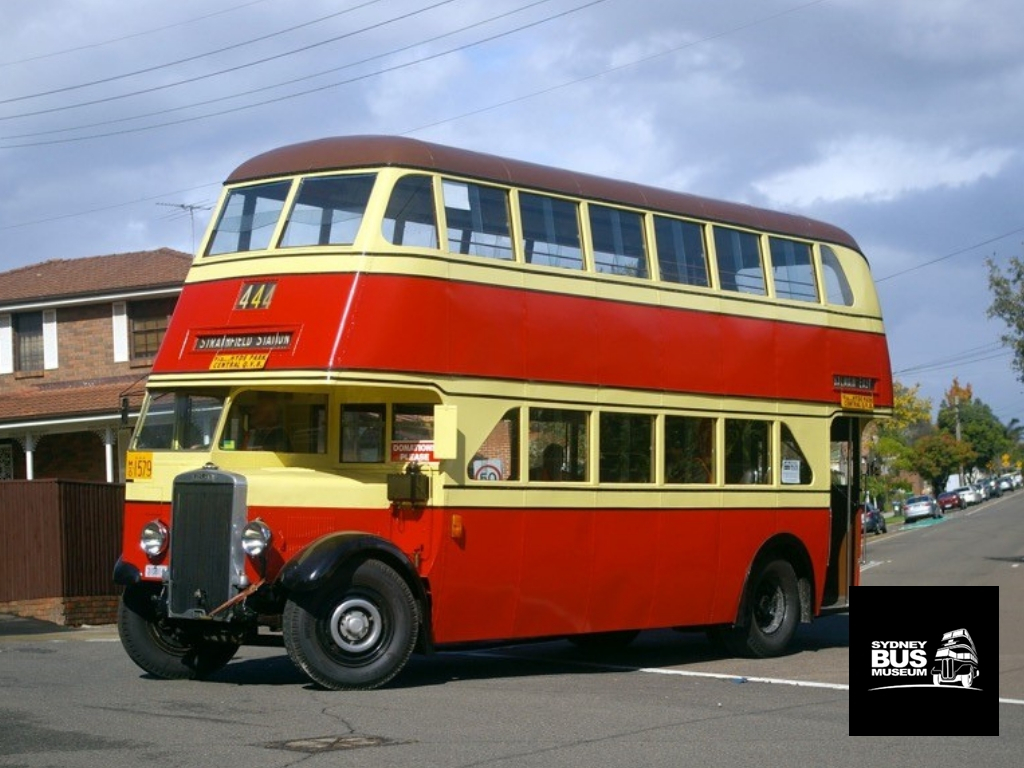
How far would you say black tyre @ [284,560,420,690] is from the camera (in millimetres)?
12086

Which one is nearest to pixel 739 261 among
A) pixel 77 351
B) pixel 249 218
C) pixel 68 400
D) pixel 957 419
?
pixel 249 218

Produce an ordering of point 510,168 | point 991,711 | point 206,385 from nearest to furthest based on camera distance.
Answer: point 991,711, point 206,385, point 510,168

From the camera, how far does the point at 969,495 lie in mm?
99938

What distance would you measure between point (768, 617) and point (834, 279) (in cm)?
383

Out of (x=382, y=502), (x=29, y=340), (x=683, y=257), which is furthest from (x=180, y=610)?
(x=29, y=340)

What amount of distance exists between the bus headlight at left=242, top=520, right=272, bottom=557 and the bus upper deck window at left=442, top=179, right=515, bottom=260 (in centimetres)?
286

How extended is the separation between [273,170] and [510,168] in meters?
2.09

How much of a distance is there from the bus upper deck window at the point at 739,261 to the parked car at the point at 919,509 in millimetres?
66645

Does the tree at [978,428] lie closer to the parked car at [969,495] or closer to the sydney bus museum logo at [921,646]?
the parked car at [969,495]

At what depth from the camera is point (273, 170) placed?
13.5 meters

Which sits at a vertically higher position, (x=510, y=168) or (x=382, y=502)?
(x=510, y=168)

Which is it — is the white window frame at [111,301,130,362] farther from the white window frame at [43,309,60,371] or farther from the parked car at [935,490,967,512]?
the parked car at [935,490,967,512]

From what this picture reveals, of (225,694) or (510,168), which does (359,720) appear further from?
(510,168)

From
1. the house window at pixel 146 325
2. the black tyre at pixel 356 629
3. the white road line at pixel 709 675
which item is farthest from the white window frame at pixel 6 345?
the black tyre at pixel 356 629
